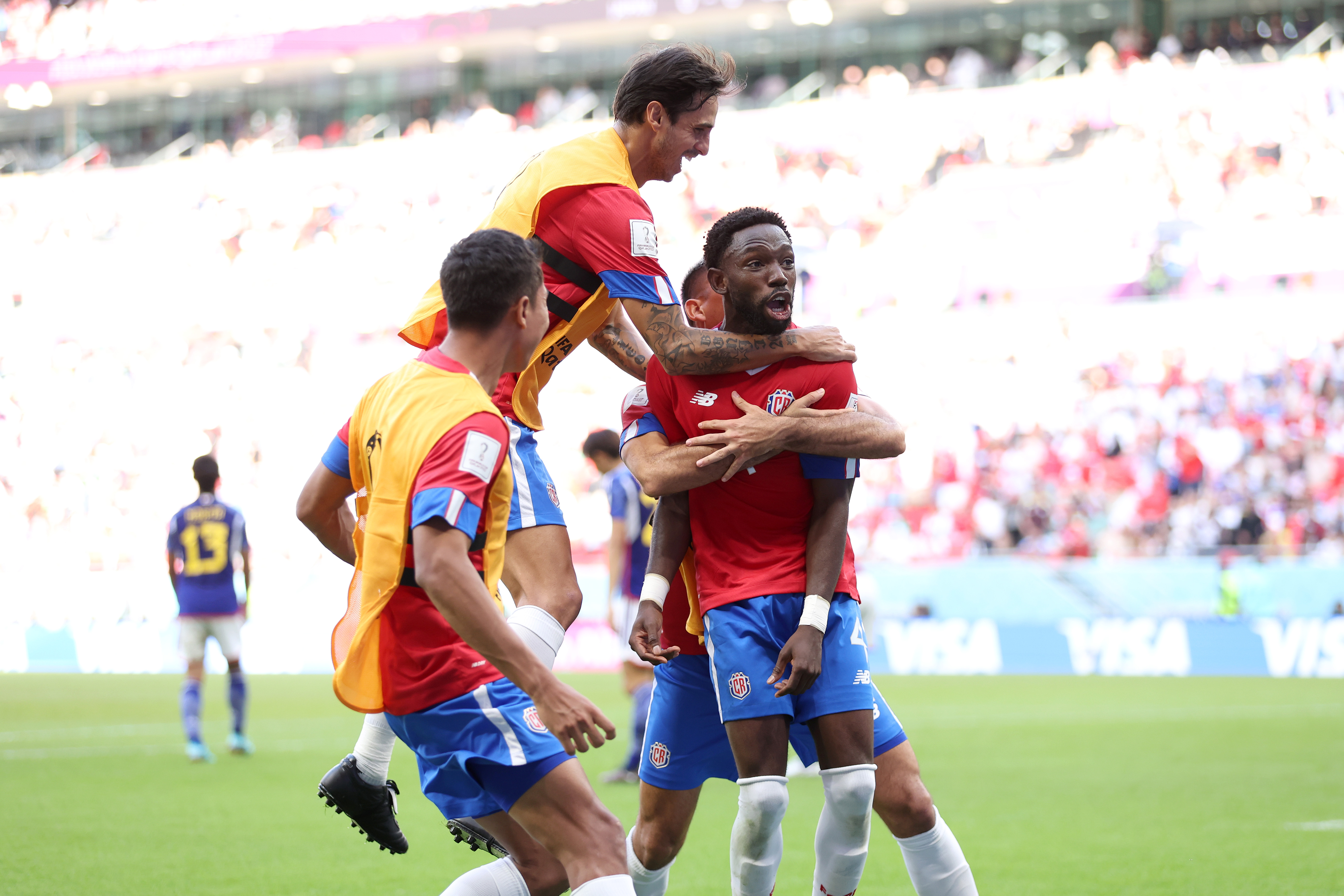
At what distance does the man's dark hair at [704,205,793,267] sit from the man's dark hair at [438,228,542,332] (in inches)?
32.0

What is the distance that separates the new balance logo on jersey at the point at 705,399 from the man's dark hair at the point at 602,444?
5.53 metres

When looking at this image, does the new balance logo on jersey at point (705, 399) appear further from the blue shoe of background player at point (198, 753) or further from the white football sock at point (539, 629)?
the blue shoe of background player at point (198, 753)

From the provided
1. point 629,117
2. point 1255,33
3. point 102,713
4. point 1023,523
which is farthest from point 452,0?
point 629,117

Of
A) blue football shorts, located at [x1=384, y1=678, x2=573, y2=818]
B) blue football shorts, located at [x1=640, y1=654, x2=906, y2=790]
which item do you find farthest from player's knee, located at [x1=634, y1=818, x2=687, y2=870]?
blue football shorts, located at [x1=384, y1=678, x2=573, y2=818]

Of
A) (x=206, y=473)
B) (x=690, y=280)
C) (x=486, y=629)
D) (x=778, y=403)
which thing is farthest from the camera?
(x=206, y=473)

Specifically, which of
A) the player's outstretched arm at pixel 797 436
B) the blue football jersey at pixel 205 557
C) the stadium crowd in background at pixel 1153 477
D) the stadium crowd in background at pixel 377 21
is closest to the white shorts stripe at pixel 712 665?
the player's outstretched arm at pixel 797 436

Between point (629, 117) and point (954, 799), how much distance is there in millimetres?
5630

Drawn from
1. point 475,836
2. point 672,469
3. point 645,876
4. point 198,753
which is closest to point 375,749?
point 475,836

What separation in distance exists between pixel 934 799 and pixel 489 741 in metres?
6.02

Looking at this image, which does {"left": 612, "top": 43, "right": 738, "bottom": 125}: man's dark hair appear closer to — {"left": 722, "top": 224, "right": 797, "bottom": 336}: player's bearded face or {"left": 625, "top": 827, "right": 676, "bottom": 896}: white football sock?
{"left": 722, "top": 224, "right": 797, "bottom": 336}: player's bearded face

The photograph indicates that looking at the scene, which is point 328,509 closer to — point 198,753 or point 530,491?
point 530,491

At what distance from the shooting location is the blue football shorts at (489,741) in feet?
11.4

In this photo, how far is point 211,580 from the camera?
11.8 m

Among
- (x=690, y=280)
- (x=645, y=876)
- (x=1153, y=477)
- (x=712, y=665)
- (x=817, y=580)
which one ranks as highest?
(x=690, y=280)
